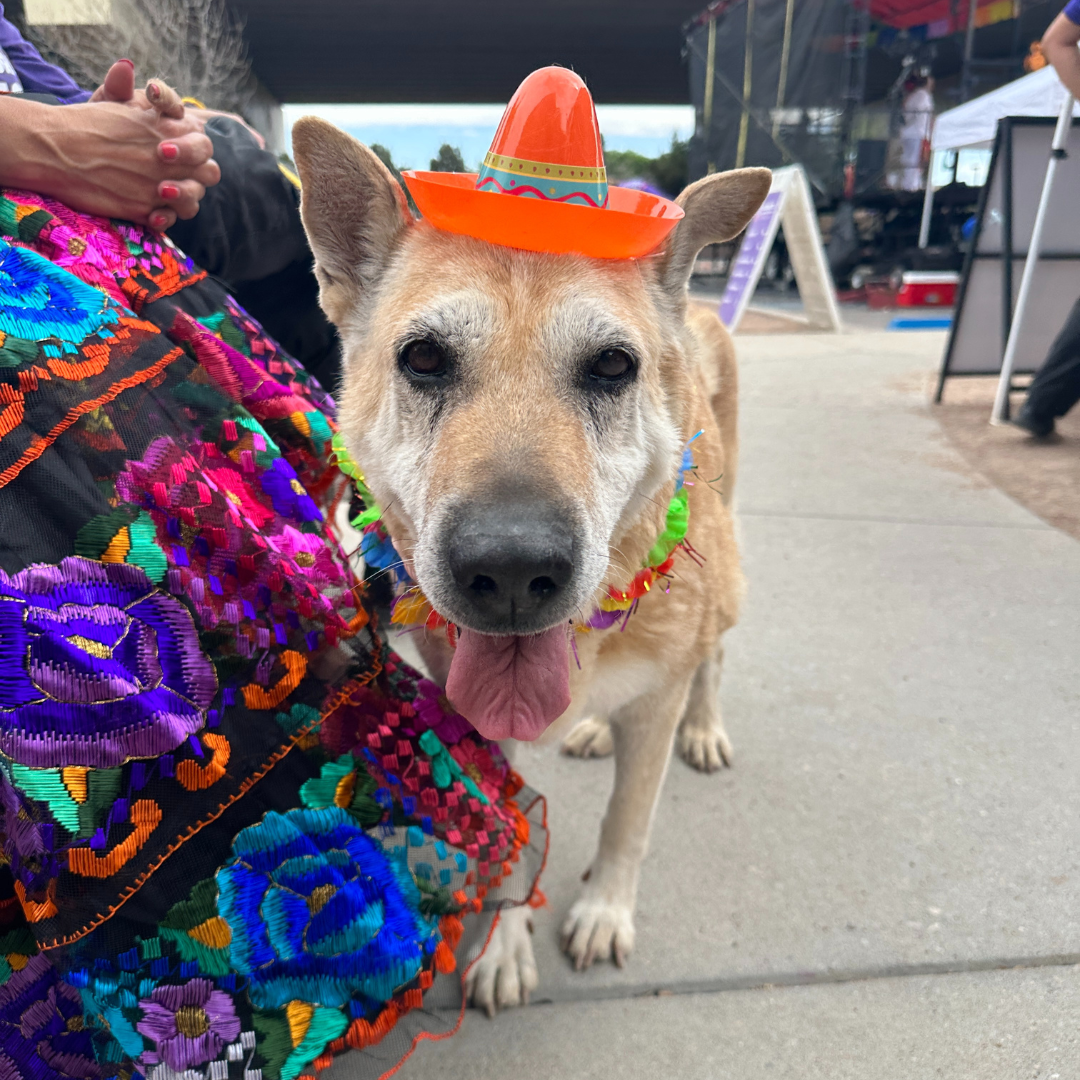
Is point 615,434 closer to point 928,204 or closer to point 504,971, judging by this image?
point 504,971

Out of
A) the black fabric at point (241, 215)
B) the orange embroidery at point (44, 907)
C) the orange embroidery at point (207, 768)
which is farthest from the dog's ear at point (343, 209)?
the orange embroidery at point (44, 907)

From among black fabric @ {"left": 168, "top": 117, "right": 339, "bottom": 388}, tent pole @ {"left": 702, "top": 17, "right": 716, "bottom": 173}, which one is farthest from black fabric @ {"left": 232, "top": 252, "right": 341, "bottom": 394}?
tent pole @ {"left": 702, "top": 17, "right": 716, "bottom": 173}

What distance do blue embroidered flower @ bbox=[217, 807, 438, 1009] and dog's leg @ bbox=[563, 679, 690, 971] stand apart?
26.0 inches

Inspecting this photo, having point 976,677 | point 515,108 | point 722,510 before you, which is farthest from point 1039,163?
point 515,108

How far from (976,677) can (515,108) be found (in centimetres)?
255

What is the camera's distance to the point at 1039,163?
5.63m

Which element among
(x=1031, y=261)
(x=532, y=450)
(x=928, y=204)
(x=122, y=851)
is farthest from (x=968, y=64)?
(x=122, y=851)

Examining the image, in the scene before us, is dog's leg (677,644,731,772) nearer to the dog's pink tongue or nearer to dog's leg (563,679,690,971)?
dog's leg (563,679,690,971)

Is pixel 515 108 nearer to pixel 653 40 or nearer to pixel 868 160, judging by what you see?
pixel 868 160

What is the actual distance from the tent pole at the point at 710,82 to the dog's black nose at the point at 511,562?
17.6m

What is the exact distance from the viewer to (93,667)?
44.3 inches

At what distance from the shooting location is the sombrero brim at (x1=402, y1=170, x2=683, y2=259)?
1478mm

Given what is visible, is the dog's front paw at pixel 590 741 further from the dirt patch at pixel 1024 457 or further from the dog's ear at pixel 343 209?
the dirt patch at pixel 1024 457

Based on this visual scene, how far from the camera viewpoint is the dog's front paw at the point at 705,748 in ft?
8.09
